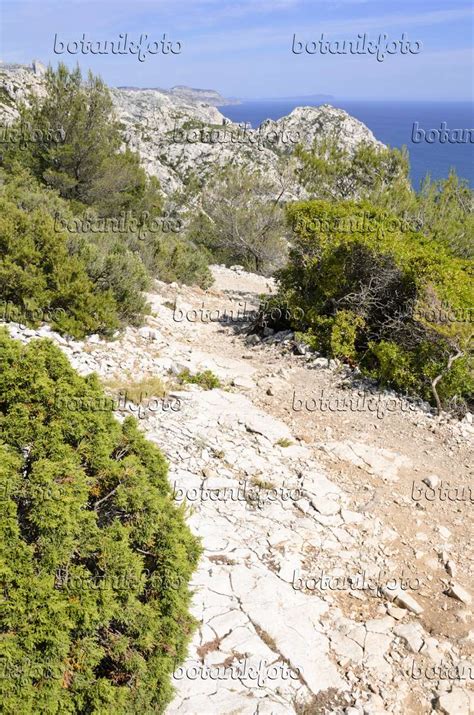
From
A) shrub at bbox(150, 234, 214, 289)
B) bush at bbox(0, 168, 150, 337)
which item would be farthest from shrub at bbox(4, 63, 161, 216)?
bush at bbox(0, 168, 150, 337)

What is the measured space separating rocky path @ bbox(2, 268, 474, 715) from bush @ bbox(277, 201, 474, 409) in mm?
687

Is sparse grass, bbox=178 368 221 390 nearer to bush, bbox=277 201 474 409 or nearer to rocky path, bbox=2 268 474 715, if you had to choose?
rocky path, bbox=2 268 474 715

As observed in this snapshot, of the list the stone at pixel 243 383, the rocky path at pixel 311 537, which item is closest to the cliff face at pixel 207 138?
the stone at pixel 243 383

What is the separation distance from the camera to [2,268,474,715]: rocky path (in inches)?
159

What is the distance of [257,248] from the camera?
21.0 metres

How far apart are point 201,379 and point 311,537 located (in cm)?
384

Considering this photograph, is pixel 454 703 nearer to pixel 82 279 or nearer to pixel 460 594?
pixel 460 594

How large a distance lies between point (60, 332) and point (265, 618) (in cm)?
623

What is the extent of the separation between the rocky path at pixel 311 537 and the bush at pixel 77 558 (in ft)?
2.62

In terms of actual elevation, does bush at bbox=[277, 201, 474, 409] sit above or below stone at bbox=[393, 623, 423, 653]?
above

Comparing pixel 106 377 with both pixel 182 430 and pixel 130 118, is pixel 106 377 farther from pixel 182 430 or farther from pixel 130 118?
pixel 130 118

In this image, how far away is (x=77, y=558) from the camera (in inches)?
123

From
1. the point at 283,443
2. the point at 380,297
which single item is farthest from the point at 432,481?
the point at 380,297

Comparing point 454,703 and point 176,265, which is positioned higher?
point 176,265
